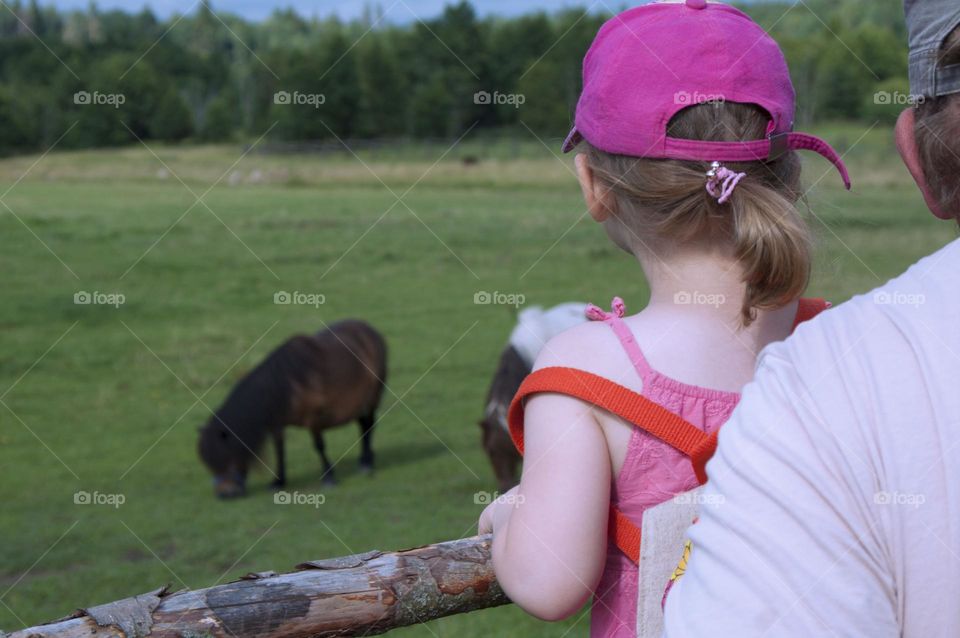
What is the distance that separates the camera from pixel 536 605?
4.14 feet

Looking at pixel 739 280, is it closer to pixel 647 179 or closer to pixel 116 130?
pixel 647 179

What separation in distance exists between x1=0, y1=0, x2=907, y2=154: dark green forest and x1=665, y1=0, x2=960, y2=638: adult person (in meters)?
23.4

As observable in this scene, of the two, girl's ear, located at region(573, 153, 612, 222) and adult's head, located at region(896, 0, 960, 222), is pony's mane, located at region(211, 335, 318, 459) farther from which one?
adult's head, located at region(896, 0, 960, 222)

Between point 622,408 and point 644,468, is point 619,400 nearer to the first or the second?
point 622,408

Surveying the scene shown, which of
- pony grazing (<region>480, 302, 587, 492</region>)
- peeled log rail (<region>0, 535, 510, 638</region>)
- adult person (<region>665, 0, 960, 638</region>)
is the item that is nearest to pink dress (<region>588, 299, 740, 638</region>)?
peeled log rail (<region>0, 535, 510, 638</region>)

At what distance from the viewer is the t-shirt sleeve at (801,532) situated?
2.22 feet

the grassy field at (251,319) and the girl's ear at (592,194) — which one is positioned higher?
the girl's ear at (592,194)

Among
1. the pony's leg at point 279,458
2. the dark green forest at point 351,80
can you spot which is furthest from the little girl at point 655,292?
the dark green forest at point 351,80

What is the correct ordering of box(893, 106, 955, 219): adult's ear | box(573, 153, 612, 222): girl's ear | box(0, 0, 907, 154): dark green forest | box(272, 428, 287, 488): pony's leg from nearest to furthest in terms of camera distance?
1. box(893, 106, 955, 219): adult's ear
2. box(573, 153, 612, 222): girl's ear
3. box(272, 428, 287, 488): pony's leg
4. box(0, 0, 907, 154): dark green forest

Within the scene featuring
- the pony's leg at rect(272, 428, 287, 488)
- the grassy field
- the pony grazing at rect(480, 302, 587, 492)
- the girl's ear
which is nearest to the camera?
the girl's ear

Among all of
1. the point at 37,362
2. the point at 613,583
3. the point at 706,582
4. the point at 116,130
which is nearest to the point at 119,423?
the point at 37,362

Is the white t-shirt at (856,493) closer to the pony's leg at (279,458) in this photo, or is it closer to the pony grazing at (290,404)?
the pony grazing at (290,404)

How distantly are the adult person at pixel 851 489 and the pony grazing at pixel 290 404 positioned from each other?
7536 mm

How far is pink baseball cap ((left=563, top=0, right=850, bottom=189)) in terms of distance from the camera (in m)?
1.39
